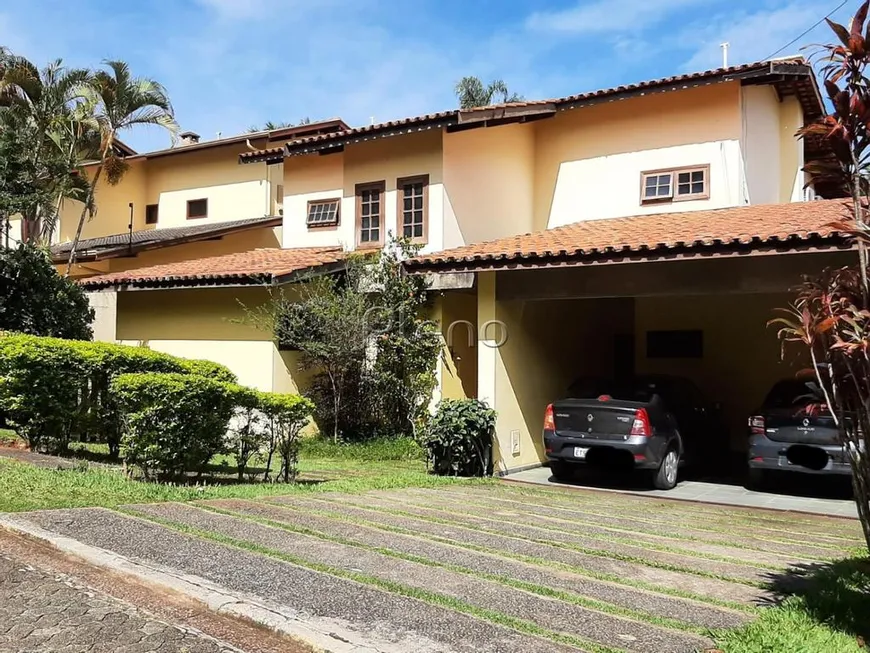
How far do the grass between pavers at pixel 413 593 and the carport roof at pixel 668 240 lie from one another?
244 inches

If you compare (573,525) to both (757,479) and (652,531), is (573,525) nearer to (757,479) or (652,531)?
(652,531)

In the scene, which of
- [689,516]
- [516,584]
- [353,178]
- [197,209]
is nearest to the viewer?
[516,584]

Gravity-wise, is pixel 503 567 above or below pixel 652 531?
above

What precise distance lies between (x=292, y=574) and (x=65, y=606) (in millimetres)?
1397

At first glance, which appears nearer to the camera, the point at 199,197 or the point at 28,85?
the point at 28,85

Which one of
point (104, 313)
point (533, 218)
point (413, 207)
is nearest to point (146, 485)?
point (413, 207)

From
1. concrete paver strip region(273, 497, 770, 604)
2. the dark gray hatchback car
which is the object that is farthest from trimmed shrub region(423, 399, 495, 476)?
the dark gray hatchback car

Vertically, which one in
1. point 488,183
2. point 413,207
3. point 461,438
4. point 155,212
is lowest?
point 461,438

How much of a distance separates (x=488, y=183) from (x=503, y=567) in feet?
36.8

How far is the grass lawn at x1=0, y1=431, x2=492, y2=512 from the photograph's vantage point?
6.95 meters

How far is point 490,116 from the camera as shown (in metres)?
14.5

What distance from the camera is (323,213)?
17.4 metres

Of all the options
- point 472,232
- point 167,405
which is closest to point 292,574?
point 167,405

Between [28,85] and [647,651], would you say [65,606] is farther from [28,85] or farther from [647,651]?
[28,85]
